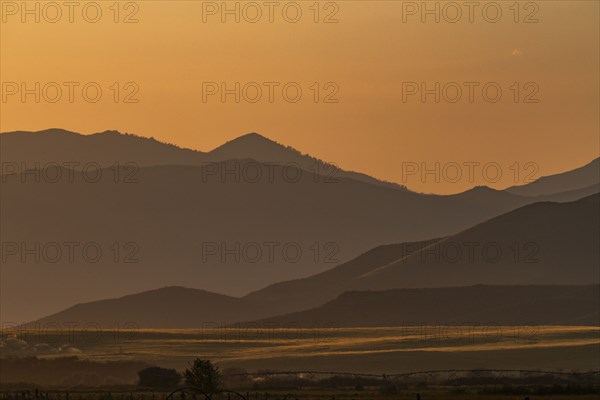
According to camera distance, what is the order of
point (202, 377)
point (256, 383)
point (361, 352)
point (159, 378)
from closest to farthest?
point (202, 377) < point (256, 383) < point (159, 378) < point (361, 352)

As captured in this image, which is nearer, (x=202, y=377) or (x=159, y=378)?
(x=202, y=377)

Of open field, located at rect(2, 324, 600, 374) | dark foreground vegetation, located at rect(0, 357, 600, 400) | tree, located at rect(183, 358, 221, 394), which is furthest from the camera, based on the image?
open field, located at rect(2, 324, 600, 374)

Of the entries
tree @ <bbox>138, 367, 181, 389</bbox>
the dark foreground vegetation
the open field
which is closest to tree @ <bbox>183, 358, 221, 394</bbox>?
the dark foreground vegetation

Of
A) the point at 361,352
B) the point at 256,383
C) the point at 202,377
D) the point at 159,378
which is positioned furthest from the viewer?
Answer: the point at 361,352

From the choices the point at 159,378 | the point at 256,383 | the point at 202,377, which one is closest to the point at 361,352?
the point at 159,378

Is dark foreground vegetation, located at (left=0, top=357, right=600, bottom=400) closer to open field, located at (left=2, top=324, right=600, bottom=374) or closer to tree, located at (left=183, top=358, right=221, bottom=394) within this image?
tree, located at (left=183, top=358, right=221, bottom=394)

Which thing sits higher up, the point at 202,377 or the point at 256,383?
the point at 202,377

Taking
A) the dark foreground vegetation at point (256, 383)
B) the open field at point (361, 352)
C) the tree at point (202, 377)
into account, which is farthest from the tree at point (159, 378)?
the tree at point (202, 377)

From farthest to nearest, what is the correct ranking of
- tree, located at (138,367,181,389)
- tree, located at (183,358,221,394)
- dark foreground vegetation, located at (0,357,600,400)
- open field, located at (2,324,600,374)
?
open field, located at (2,324,600,374), tree, located at (138,367,181,389), dark foreground vegetation, located at (0,357,600,400), tree, located at (183,358,221,394)

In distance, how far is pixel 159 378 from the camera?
126 metres

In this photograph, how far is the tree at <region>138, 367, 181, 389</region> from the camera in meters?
122

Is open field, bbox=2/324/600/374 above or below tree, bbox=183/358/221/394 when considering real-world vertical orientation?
above

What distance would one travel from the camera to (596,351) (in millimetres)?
168250

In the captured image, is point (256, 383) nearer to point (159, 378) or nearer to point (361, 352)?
point (159, 378)
